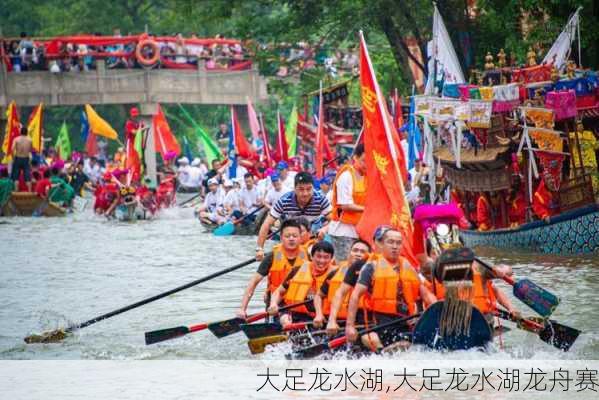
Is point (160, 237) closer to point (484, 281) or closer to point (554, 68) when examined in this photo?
point (554, 68)

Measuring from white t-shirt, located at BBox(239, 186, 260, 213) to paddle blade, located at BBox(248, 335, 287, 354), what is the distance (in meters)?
16.9

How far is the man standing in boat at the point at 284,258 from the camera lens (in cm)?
1345

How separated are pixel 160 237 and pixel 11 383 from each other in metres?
18.3

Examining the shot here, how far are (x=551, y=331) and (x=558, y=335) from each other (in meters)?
0.07

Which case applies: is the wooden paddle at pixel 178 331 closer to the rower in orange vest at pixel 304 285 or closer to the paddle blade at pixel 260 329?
the rower in orange vest at pixel 304 285

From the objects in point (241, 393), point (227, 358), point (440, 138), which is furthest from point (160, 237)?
point (241, 393)

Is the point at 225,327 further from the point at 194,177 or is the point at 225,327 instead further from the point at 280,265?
the point at 194,177

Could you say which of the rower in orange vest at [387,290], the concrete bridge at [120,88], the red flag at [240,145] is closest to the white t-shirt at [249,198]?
the red flag at [240,145]

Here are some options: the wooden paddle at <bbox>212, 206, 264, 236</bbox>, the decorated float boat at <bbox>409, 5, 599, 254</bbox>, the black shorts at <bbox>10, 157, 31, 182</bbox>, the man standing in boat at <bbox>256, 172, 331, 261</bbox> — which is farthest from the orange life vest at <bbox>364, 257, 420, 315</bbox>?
the black shorts at <bbox>10, 157, 31, 182</bbox>

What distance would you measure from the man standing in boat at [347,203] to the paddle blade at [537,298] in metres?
2.27

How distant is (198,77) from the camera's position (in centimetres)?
5197

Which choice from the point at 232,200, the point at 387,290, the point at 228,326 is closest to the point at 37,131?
the point at 232,200

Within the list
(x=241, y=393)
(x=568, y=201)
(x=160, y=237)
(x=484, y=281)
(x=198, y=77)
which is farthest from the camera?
(x=198, y=77)

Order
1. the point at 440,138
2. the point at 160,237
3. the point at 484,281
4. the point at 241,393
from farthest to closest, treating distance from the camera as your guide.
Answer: the point at 160,237
the point at 440,138
the point at 484,281
the point at 241,393
